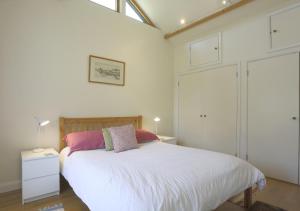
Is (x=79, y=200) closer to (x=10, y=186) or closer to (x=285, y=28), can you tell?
(x=10, y=186)

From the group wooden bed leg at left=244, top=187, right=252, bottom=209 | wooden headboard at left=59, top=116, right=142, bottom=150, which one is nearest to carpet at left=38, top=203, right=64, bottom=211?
wooden headboard at left=59, top=116, right=142, bottom=150

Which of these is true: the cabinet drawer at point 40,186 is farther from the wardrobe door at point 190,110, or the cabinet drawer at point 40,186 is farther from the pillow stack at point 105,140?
the wardrobe door at point 190,110

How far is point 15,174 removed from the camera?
2586 millimetres

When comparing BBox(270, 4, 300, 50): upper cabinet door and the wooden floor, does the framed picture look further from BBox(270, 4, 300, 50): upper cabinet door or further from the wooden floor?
BBox(270, 4, 300, 50): upper cabinet door

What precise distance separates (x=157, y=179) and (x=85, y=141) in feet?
4.71

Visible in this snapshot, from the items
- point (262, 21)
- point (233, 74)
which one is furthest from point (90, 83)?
point (262, 21)

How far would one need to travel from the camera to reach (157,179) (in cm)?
152

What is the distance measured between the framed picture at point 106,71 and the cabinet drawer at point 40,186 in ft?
5.35

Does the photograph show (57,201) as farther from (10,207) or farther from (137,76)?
(137,76)

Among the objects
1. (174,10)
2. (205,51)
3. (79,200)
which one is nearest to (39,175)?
(79,200)

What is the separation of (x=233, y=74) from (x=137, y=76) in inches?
72.5

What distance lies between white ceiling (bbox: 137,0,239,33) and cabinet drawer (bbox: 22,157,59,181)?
339 centimetres

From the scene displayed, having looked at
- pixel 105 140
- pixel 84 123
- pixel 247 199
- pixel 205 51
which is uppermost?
pixel 205 51

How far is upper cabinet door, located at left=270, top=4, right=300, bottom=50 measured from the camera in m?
2.80
